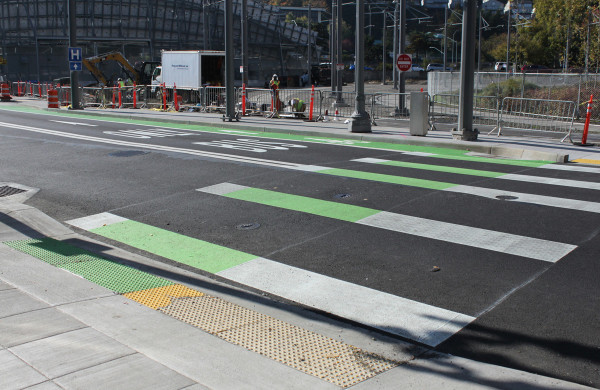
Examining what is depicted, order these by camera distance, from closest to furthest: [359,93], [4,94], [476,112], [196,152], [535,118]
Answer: [196,152], [359,93], [535,118], [476,112], [4,94]

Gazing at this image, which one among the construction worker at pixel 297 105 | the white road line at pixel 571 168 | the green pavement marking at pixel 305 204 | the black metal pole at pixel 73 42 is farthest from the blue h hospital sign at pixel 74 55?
the white road line at pixel 571 168

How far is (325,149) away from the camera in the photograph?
1548 centimetres

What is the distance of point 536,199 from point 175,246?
566 cm

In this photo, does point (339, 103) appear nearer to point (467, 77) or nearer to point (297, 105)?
point (297, 105)

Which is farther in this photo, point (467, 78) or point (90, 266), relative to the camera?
point (467, 78)

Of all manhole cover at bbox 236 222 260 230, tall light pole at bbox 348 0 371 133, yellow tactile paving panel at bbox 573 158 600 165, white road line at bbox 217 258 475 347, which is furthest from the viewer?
tall light pole at bbox 348 0 371 133

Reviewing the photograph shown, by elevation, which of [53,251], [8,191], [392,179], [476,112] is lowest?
[53,251]

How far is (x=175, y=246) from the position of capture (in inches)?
300

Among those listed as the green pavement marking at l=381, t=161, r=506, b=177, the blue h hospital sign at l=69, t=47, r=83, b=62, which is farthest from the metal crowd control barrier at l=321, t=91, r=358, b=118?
the green pavement marking at l=381, t=161, r=506, b=177

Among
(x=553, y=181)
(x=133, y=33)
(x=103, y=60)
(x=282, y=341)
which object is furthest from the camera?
(x=133, y=33)

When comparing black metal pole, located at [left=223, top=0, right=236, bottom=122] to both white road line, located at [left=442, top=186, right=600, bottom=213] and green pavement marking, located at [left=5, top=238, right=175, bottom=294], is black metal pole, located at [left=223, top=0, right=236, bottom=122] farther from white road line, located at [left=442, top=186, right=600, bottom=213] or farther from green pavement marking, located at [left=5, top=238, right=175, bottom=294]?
green pavement marking, located at [left=5, top=238, right=175, bottom=294]

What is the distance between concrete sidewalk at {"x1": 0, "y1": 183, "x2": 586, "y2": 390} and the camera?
399 cm

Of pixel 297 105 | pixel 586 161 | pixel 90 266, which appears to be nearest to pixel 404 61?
pixel 297 105

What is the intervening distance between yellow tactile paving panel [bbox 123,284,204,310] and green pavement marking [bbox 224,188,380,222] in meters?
3.14
